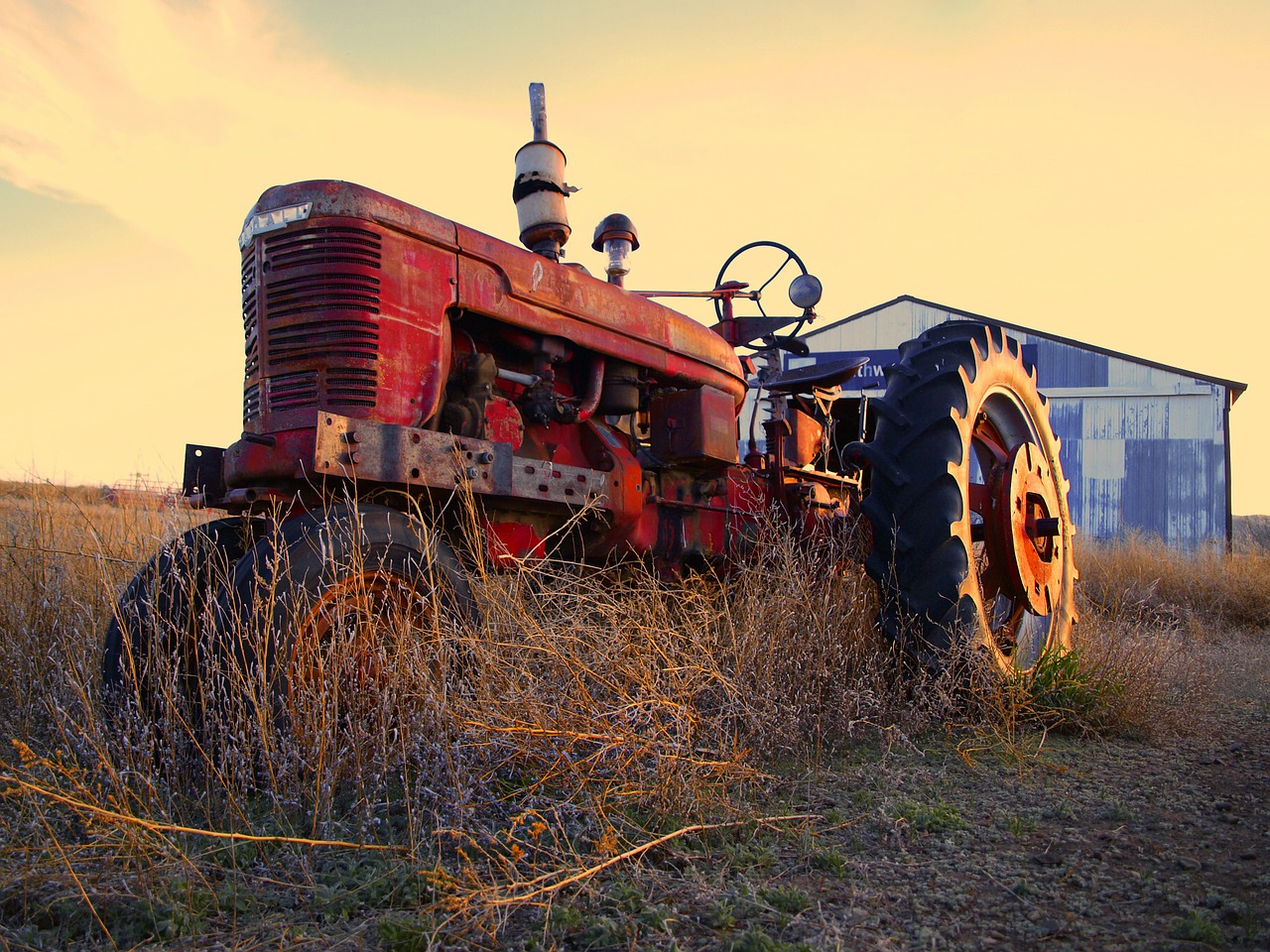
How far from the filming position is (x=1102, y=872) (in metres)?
1.74

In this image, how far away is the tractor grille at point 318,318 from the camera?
8.50 ft

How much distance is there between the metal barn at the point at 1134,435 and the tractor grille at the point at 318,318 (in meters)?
12.7

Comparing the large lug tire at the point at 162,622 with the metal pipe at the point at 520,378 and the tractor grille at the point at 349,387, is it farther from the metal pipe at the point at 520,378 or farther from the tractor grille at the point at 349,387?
the metal pipe at the point at 520,378

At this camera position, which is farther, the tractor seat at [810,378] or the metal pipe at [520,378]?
the tractor seat at [810,378]

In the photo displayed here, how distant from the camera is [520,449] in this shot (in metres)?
3.22

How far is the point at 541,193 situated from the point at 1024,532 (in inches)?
96.5

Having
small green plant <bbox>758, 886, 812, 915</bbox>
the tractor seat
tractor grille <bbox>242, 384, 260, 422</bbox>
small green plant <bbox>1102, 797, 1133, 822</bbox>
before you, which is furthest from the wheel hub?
tractor grille <bbox>242, 384, 260, 422</bbox>

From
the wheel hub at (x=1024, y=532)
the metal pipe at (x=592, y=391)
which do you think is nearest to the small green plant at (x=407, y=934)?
the metal pipe at (x=592, y=391)

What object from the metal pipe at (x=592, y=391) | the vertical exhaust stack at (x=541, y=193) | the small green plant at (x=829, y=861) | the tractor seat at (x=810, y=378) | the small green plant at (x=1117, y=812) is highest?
the vertical exhaust stack at (x=541, y=193)

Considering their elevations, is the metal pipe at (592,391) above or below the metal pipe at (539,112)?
below

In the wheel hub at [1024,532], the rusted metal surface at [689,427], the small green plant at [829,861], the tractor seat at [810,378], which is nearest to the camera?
the small green plant at [829,861]

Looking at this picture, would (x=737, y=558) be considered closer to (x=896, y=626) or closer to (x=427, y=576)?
(x=896, y=626)

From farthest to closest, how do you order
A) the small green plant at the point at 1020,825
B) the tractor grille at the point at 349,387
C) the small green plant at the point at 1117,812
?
the tractor grille at the point at 349,387, the small green plant at the point at 1117,812, the small green plant at the point at 1020,825

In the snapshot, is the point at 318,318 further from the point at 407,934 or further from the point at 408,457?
the point at 407,934
